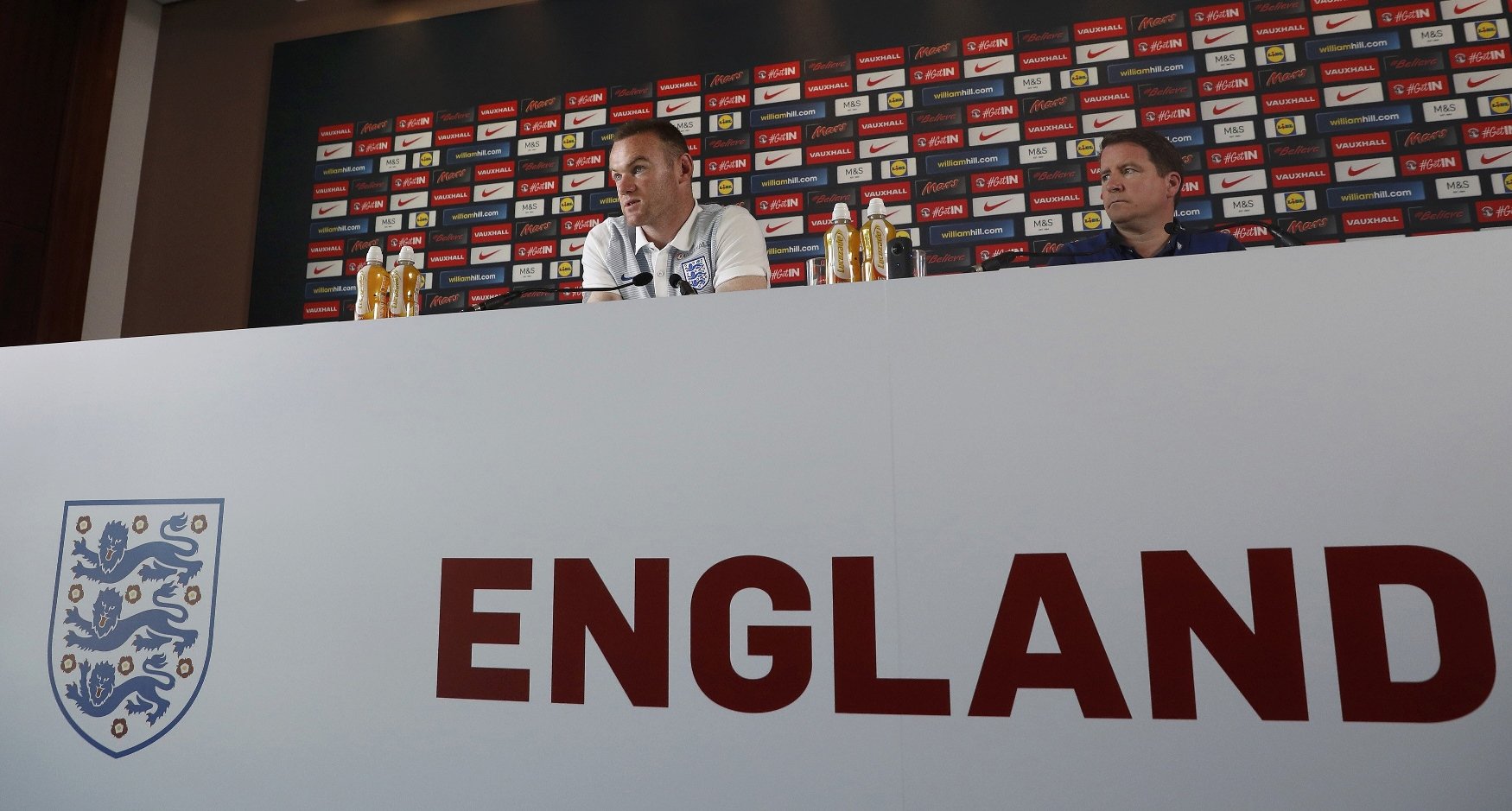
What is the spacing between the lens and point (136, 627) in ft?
4.43

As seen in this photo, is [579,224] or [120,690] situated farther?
[579,224]

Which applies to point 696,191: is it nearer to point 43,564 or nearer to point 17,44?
point 43,564

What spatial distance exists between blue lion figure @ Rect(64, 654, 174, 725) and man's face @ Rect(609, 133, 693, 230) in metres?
1.24

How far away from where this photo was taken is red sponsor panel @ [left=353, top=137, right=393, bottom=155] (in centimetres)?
375

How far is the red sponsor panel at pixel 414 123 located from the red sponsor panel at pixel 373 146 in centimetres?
6

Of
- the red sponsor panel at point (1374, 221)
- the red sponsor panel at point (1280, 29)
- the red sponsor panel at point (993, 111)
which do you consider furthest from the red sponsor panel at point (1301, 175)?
the red sponsor panel at point (993, 111)

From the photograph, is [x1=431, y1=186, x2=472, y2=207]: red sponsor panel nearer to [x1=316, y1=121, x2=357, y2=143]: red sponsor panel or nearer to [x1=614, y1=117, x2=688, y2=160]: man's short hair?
[x1=316, y1=121, x2=357, y2=143]: red sponsor panel

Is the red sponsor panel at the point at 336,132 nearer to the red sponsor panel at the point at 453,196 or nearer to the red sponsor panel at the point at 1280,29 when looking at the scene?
the red sponsor panel at the point at 453,196

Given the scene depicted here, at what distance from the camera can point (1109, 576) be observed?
1103 millimetres

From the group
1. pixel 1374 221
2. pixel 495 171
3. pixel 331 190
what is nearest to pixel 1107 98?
pixel 1374 221

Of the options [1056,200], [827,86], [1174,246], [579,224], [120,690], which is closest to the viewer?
[120,690]

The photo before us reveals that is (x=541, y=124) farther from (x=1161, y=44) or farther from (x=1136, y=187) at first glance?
(x=1136, y=187)

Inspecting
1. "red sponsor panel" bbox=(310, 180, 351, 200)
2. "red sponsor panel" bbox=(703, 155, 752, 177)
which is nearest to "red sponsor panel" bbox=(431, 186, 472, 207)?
"red sponsor panel" bbox=(310, 180, 351, 200)

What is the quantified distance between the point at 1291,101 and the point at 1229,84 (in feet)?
0.63
